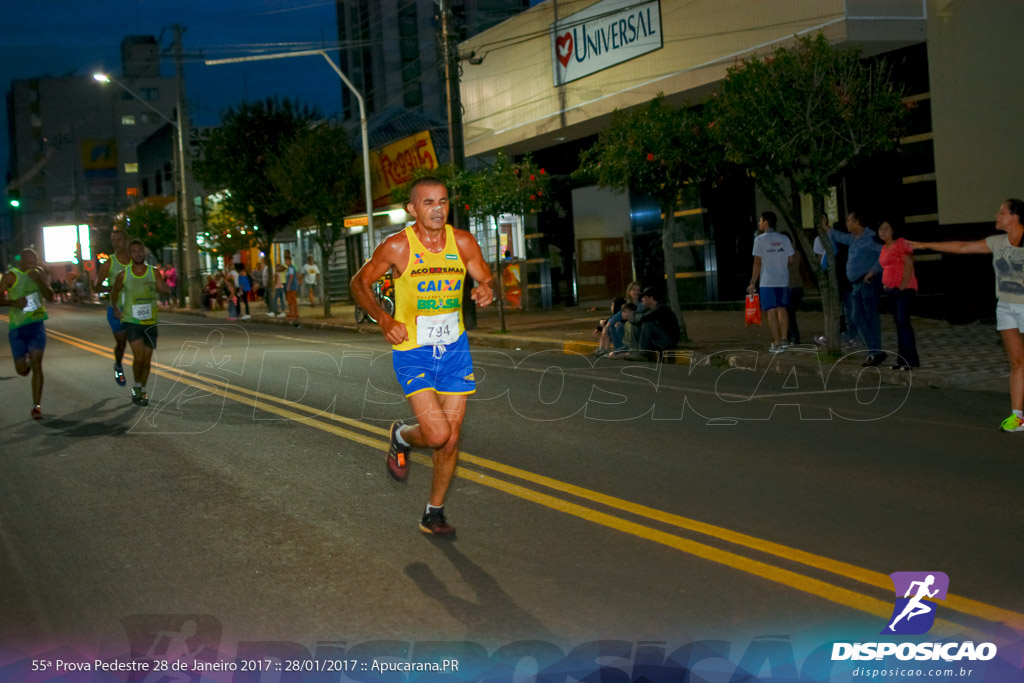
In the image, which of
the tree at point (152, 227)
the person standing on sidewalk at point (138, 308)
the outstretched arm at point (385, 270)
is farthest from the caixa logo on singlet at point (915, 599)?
the tree at point (152, 227)

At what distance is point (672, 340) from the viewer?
612 inches

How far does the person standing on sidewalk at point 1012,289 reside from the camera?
8539 mm

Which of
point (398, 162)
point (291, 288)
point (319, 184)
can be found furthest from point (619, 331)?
point (398, 162)

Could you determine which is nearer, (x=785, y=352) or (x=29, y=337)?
(x=29, y=337)

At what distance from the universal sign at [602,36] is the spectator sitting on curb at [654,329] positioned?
8.94 metres

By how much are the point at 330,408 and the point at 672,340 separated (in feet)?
18.6

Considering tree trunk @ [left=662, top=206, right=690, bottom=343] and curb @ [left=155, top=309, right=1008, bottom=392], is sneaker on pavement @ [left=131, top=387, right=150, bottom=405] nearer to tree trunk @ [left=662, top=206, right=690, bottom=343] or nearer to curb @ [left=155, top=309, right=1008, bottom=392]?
curb @ [left=155, top=309, right=1008, bottom=392]

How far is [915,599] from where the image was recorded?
185 inches

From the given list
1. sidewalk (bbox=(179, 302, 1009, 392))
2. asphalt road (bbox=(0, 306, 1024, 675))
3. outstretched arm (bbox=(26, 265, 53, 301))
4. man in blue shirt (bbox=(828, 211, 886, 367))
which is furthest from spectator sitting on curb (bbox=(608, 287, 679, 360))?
outstretched arm (bbox=(26, 265, 53, 301))

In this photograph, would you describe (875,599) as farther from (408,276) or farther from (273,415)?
(273,415)

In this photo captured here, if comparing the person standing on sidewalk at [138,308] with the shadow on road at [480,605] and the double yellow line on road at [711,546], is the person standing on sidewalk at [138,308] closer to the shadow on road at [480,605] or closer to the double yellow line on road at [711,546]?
the double yellow line on road at [711,546]

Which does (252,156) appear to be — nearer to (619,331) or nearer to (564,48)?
(564,48)

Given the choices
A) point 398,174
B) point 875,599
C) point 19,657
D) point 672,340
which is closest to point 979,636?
point 875,599

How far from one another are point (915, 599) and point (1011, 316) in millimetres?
4692
